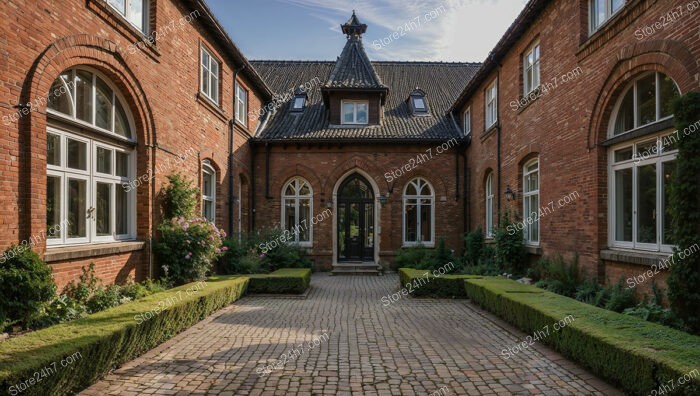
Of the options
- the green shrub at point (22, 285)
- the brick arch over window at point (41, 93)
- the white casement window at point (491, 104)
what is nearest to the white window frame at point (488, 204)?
the white casement window at point (491, 104)

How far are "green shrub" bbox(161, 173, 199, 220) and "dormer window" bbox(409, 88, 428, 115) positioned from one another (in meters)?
11.8

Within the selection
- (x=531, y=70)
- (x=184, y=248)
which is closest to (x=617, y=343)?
(x=184, y=248)

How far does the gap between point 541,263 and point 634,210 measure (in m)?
3.11

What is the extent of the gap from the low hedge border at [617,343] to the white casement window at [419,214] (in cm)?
1017

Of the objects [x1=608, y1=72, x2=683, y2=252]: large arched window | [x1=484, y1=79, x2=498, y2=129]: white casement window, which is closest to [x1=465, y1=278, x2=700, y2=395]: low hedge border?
[x1=608, y1=72, x2=683, y2=252]: large arched window

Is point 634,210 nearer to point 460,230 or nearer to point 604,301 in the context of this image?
point 604,301

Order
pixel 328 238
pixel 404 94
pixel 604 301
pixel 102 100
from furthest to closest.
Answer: pixel 404 94
pixel 328 238
pixel 102 100
pixel 604 301

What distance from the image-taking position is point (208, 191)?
13336 mm

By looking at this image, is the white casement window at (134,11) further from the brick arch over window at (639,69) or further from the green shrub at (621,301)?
the green shrub at (621,301)

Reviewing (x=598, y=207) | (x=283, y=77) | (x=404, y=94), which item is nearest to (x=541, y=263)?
(x=598, y=207)

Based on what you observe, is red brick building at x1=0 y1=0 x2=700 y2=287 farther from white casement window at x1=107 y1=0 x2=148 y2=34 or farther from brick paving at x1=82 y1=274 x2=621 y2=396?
brick paving at x1=82 y1=274 x2=621 y2=396

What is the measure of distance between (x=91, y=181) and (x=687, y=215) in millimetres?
8951

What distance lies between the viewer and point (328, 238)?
17.5m

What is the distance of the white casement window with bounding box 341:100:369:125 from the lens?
60.0ft
